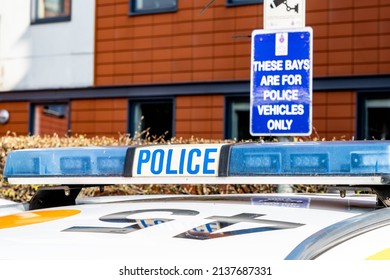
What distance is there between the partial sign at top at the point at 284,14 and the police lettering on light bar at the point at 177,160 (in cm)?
334

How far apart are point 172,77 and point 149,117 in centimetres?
98

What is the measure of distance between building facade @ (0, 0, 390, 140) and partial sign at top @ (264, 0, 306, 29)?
6.41 meters

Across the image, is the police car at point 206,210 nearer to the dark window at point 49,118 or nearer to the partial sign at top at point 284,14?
the partial sign at top at point 284,14

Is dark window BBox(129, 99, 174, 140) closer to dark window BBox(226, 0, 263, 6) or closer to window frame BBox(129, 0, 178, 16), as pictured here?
Result: window frame BBox(129, 0, 178, 16)

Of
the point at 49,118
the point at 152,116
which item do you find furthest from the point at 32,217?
the point at 49,118

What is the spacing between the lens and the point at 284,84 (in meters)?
5.28

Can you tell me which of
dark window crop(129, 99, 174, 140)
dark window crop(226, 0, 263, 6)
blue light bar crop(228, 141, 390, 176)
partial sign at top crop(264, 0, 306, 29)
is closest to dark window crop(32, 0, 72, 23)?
dark window crop(129, 99, 174, 140)

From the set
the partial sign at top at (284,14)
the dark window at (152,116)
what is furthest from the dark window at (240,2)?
the partial sign at top at (284,14)

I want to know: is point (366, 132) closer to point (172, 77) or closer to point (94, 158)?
point (172, 77)

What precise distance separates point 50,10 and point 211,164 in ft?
44.1

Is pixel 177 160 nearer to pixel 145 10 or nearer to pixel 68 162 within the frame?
pixel 68 162

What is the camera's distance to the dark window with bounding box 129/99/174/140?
13617mm

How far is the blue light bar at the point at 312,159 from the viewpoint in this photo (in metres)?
1.85

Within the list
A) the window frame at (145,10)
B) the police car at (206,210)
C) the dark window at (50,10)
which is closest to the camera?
the police car at (206,210)
